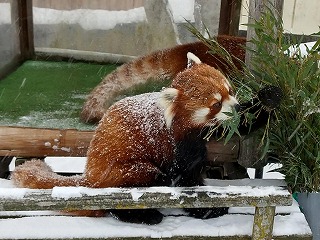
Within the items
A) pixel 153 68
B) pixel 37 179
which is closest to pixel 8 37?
pixel 153 68

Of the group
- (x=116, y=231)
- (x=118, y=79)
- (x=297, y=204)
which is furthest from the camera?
(x=118, y=79)

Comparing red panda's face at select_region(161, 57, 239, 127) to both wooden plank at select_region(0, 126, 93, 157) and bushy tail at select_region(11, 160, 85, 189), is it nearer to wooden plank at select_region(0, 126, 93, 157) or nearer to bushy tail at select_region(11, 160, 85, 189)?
bushy tail at select_region(11, 160, 85, 189)

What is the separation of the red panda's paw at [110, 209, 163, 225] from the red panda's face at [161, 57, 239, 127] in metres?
0.50

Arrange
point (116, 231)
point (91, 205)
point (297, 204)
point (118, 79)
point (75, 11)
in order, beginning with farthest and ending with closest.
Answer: point (75, 11) → point (118, 79) → point (297, 204) → point (116, 231) → point (91, 205)

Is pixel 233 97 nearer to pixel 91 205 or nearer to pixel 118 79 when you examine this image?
pixel 91 205

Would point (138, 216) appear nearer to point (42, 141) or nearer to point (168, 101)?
point (168, 101)

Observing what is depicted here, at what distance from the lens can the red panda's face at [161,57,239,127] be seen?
234cm

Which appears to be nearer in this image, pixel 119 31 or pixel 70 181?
pixel 70 181

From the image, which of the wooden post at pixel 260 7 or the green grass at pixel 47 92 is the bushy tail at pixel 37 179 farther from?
the wooden post at pixel 260 7

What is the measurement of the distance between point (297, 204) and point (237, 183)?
0.35 m

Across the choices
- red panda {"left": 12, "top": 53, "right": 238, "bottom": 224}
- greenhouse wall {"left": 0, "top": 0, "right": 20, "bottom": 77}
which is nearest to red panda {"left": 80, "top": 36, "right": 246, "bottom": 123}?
red panda {"left": 12, "top": 53, "right": 238, "bottom": 224}

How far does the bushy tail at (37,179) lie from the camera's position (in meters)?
2.59

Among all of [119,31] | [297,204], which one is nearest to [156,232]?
[297,204]

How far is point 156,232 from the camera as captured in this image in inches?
98.8
